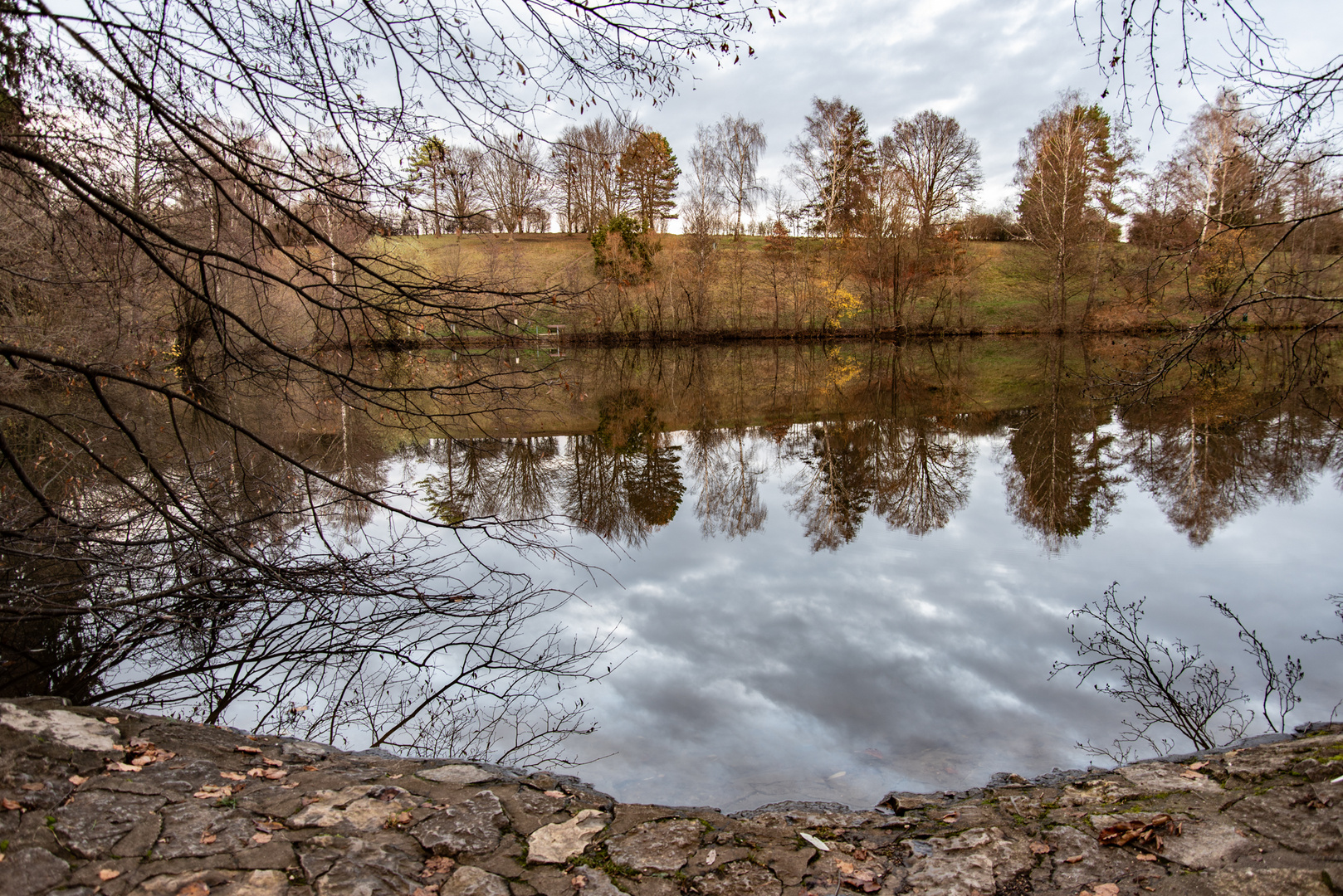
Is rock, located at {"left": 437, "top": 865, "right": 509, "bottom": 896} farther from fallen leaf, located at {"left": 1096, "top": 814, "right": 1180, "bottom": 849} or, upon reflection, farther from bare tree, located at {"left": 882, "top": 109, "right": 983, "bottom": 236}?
bare tree, located at {"left": 882, "top": 109, "right": 983, "bottom": 236}

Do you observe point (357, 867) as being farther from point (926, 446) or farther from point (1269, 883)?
point (926, 446)

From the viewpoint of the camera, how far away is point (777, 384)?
21562 mm

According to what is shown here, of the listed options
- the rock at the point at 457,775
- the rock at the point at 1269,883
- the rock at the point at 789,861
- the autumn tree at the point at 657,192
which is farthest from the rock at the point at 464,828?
the autumn tree at the point at 657,192

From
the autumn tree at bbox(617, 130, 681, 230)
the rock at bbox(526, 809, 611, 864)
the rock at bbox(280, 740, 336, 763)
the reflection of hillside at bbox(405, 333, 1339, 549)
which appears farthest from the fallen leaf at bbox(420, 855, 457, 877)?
the autumn tree at bbox(617, 130, 681, 230)

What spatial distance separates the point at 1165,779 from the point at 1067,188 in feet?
109

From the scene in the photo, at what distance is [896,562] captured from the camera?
7.48 meters

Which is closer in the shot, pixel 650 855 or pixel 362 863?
pixel 362 863

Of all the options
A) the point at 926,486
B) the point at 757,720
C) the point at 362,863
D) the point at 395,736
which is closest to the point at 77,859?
the point at 362,863

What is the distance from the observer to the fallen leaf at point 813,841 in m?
2.99

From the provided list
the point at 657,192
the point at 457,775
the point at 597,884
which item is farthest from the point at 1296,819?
the point at 657,192

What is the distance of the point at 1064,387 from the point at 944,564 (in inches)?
553

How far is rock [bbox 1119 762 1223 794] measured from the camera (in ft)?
10.8

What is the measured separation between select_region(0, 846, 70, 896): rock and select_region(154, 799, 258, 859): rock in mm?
278

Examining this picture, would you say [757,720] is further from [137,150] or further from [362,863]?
[137,150]
